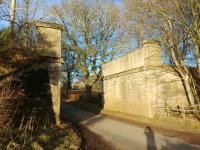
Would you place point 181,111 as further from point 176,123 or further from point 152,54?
point 152,54

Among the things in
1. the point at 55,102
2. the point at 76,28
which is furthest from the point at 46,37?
the point at 76,28

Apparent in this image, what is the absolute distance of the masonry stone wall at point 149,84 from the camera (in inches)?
590

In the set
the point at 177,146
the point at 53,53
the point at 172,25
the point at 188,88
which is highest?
the point at 172,25

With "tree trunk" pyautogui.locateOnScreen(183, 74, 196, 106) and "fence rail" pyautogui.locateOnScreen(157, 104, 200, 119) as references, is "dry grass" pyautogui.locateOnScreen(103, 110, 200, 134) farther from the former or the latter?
"tree trunk" pyautogui.locateOnScreen(183, 74, 196, 106)

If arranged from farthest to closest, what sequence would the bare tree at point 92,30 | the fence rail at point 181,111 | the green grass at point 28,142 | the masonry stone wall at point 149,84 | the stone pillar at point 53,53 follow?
the bare tree at point 92,30 < the masonry stone wall at point 149,84 < the fence rail at point 181,111 < the stone pillar at point 53,53 < the green grass at point 28,142

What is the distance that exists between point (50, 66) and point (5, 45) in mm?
3221

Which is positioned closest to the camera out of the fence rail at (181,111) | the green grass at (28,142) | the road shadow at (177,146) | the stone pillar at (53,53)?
the green grass at (28,142)

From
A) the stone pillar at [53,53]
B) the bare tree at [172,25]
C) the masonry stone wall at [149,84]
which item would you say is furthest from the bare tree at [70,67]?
the stone pillar at [53,53]

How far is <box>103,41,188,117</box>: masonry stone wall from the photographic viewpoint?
49.2 ft

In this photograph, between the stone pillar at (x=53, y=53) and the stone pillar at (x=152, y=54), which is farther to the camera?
the stone pillar at (x=152, y=54)

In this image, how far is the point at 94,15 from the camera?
2645 cm

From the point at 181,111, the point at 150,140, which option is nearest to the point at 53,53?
the point at 150,140

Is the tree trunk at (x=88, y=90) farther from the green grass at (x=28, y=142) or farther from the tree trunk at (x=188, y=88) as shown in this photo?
the green grass at (x=28, y=142)

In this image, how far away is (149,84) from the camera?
1516 centimetres
